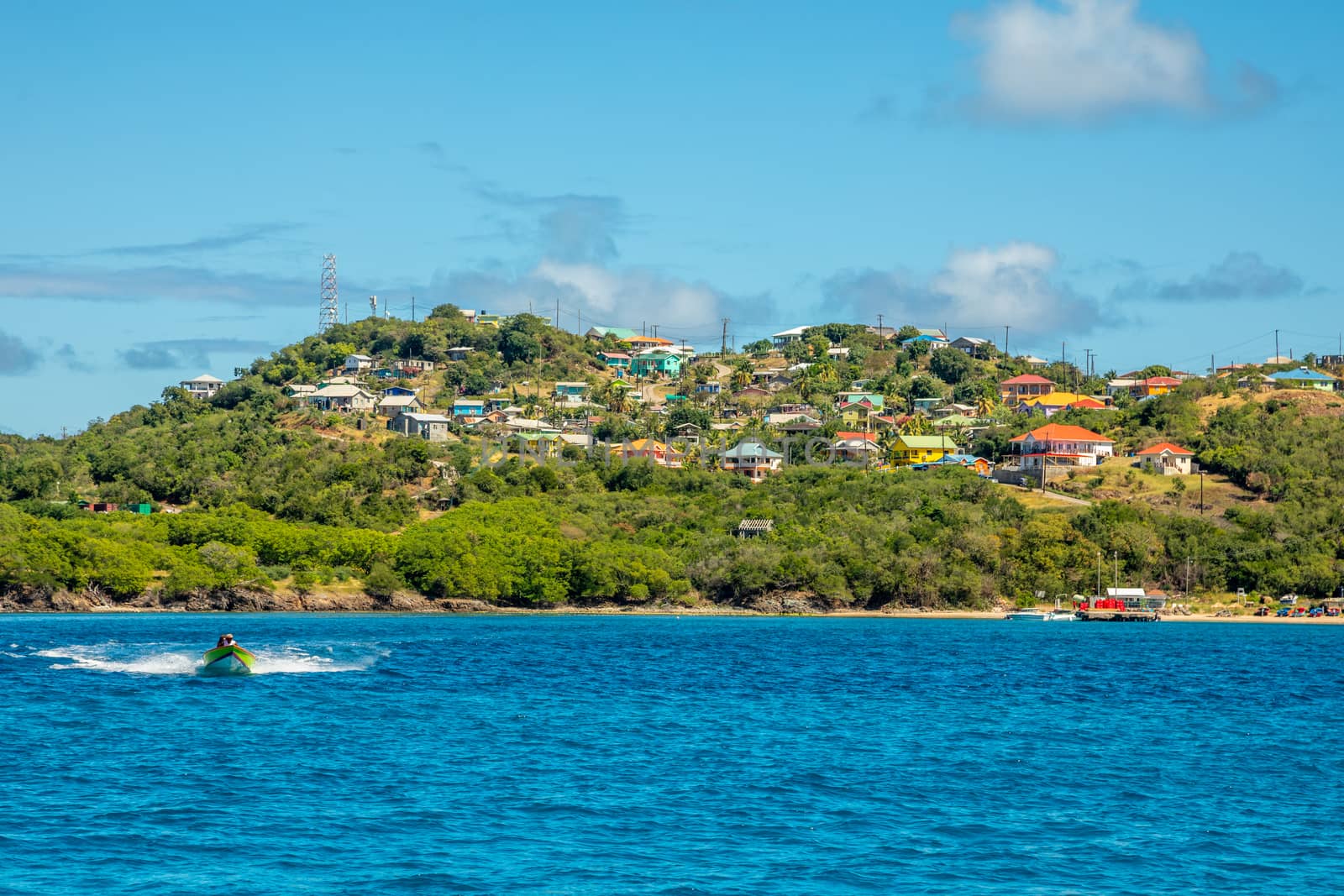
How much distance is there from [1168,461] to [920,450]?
2947 centimetres

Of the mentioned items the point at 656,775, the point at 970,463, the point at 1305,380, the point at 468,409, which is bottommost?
the point at 656,775

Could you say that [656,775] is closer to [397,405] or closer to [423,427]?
[423,427]

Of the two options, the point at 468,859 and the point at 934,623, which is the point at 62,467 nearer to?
the point at 934,623

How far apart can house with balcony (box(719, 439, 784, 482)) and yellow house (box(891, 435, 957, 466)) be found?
15958 millimetres

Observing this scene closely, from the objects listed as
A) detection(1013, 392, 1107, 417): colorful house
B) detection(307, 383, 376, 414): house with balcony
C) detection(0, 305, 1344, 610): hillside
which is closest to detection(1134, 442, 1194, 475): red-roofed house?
detection(0, 305, 1344, 610): hillside

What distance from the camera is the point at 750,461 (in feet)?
536

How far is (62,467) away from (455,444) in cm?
4148

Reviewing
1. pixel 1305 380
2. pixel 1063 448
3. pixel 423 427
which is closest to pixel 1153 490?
pixel 1063 448

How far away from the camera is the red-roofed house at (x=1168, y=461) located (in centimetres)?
15312

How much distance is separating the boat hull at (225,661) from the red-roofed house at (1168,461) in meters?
112

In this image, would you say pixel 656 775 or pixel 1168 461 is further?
pixel 1168 461

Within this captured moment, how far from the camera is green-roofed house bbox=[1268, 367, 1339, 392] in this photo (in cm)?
17900

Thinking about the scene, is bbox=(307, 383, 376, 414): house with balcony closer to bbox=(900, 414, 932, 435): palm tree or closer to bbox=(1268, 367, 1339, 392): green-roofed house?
bbox=(900, 414, 932, 435): palm tree

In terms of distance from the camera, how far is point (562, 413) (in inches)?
7726
